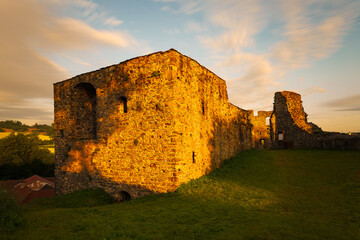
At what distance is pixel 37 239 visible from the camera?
14.4ft

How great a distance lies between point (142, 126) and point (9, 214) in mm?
5332

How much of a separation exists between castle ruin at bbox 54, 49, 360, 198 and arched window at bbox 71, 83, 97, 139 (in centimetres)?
6

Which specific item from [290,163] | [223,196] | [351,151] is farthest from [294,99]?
[223,196]

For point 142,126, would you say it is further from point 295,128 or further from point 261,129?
point 261,129

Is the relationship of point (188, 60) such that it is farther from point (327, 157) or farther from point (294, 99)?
point (294, 99)

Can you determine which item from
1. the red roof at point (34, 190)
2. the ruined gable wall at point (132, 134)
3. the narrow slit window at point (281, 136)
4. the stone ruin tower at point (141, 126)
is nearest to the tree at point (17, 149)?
the red roof at point (34, 190)

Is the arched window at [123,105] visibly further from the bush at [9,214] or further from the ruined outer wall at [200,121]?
the bush at [9,214]

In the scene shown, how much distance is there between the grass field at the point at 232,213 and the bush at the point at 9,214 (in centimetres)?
27

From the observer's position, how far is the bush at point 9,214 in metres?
4.85

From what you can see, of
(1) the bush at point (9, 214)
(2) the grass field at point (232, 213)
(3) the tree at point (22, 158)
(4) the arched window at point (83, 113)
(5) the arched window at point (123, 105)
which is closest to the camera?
(2) the grass field at point (232, 213)

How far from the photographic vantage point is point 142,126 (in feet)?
30.3

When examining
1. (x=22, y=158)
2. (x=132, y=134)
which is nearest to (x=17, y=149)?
(x=22, y=158)

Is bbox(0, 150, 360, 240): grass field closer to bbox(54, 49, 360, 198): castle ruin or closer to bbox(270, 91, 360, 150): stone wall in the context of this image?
bbox(54, 49, 360, 198): castle ruin

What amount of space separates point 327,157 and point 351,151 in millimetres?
2379
